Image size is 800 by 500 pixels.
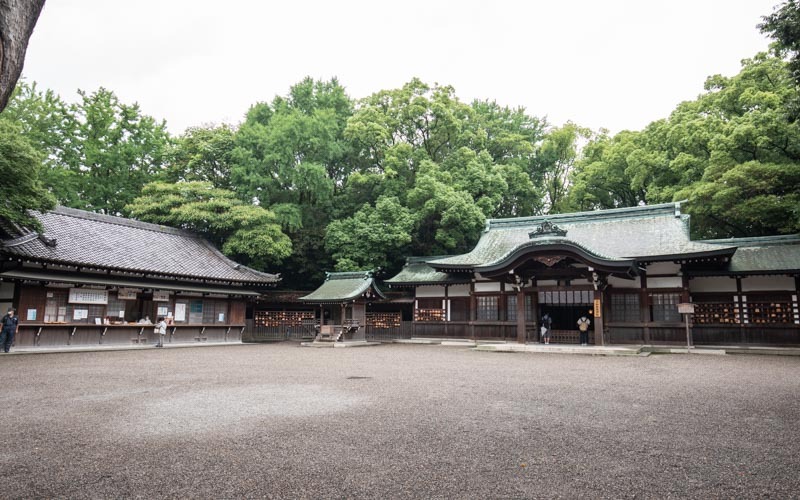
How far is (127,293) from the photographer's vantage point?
2033 cm

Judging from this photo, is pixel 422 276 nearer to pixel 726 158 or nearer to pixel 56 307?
pixel 726 158

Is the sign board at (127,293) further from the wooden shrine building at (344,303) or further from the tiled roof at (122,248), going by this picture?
the wooden shrine building at (344,303)

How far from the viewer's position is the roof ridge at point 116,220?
837 inches

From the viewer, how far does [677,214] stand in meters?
21.3

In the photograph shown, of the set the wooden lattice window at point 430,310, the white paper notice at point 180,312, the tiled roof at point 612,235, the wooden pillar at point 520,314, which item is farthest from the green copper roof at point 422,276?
the white paper notice at point 180,312

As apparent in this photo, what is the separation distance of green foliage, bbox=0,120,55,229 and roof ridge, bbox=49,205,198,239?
402 centimetres

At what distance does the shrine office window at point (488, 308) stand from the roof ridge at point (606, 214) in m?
5.09

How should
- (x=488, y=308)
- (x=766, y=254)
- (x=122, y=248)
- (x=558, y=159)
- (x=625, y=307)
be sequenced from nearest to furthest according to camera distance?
(x=766, y=254) < (x=625, y=307) < (x=122, y=248) < (x=488, y=308) < (x=558, y=159)

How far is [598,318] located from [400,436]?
15.3 metres

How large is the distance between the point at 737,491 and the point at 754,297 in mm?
18350

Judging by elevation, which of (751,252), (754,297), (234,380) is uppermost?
(751,252)

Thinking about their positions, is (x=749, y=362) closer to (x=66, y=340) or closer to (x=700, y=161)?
(x=700, y=161)

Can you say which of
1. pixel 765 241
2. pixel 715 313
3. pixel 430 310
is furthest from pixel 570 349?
pixel 765 241

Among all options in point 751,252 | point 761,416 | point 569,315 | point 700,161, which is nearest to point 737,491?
point 761,416
